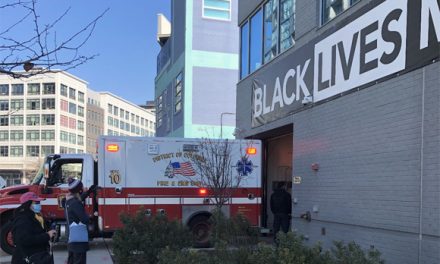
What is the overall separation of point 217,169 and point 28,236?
581 centimetres

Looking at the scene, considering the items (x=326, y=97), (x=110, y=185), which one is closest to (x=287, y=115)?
(x=326, y=97)

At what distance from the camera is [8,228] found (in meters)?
12.5

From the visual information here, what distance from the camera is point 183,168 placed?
525 inches

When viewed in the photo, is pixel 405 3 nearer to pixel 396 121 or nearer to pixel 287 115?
pixel 396 121

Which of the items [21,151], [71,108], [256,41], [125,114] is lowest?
[21,151]

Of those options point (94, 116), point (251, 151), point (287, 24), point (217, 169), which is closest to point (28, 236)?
point (217, 169)

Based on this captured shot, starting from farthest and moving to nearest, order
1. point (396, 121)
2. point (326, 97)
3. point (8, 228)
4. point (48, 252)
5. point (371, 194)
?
point (8, 228) < point (326, 97) < point (371, 194) < point (396, 121) < point (48, 252)

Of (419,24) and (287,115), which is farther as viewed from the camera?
(287,115)

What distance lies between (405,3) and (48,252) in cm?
645

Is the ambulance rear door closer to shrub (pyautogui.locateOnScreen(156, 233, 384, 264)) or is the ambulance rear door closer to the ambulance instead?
the ambulance

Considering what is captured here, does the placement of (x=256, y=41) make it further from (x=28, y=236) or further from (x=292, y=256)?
(x=292, y=256)

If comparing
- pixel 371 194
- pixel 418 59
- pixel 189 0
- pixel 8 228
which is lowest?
pixel 8 228

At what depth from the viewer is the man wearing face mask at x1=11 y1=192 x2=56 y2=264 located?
6.10 m

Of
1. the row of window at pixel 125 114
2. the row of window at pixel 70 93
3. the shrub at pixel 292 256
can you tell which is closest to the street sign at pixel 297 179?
the shrub at pixel 292 256
